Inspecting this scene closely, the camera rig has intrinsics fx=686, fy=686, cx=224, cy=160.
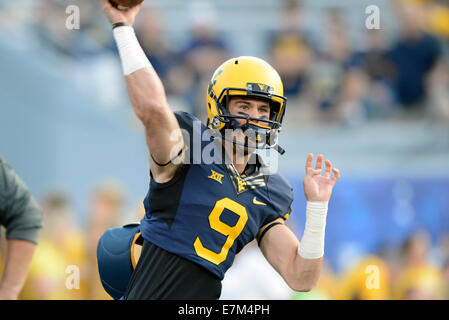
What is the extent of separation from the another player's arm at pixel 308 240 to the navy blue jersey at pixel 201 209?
280 millimetres

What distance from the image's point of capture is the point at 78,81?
8.17 metres

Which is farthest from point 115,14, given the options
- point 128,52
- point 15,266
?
point 15,266

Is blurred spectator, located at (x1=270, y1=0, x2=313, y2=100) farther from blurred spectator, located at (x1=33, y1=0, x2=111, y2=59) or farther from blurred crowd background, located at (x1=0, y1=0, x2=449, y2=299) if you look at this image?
blurred spectator, located at (x1=33, y1=0, x2=111, y2=59)

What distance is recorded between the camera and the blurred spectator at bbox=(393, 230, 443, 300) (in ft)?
23.3

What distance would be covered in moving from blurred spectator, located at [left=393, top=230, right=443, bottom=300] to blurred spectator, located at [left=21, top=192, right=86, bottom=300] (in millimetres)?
3348

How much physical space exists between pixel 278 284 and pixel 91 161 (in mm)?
3303

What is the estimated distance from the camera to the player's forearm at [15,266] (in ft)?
14.1

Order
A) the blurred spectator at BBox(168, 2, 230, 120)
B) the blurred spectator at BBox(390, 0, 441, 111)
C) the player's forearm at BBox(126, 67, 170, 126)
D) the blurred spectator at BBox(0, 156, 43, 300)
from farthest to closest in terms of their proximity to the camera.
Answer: the blurred spectator at BBox(168, 2, 230, 120) → the blurred spectator at BBox(390, 0, 441, 111) → the blurred spectator at BBox(0, 156, 43, 300) → the player's forearm at BBox(126, 67, 170, 126)

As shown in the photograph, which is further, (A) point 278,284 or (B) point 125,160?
(B) point 125,160

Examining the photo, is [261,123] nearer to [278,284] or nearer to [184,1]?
[278,284]

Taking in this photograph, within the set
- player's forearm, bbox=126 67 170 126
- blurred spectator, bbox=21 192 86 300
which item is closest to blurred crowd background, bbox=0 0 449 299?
blurred spectator, bbox=21 192 86 300

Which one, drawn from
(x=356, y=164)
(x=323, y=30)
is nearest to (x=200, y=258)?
(x=356, y=164)

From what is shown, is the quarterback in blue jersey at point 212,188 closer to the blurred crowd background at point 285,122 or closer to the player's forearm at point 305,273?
the player's forearm at point 305,273
